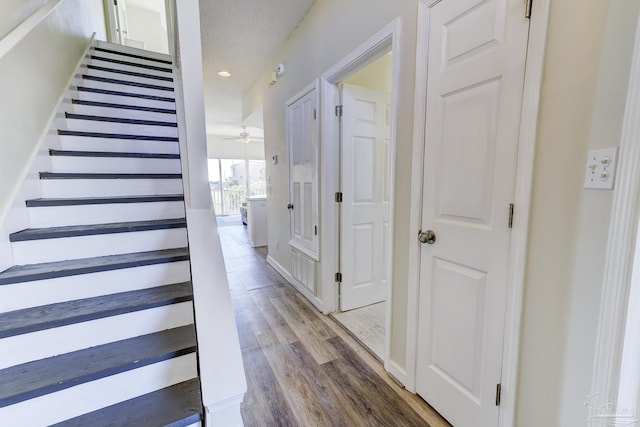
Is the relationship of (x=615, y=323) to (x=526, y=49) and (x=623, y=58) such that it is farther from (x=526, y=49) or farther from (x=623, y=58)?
(x=526, y=49)

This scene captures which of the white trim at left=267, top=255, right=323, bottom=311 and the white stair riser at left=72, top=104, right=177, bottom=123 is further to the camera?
the white trim at left=267, top=255, right=323, bottom=311

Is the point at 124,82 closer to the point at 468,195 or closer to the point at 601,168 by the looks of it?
the point at 468,195

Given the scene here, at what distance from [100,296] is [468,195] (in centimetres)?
175

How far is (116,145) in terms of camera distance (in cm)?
198

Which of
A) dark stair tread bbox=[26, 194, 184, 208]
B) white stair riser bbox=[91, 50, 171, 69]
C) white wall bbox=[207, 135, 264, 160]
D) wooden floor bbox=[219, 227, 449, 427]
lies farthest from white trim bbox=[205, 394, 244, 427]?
white wall bbox=[207, 135, 264, 160]

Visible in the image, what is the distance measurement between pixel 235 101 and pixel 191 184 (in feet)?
14.1

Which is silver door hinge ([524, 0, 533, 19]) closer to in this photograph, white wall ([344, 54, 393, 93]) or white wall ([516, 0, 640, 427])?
white wall ([516, 0, 640, 427])

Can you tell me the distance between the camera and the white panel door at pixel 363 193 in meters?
2.25

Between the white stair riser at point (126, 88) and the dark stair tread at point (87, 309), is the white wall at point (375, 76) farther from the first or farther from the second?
the dark stair tread at point (87, 309)

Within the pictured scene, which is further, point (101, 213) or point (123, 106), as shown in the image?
point (123, 106)

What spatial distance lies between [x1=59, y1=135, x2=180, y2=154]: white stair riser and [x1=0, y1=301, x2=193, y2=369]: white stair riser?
1.38 meters

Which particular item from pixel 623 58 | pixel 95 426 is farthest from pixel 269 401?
pixel 623 58

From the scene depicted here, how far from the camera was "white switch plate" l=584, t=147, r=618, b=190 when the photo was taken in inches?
29.2

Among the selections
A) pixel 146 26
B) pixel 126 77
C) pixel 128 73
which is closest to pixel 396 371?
pixel 126 77
